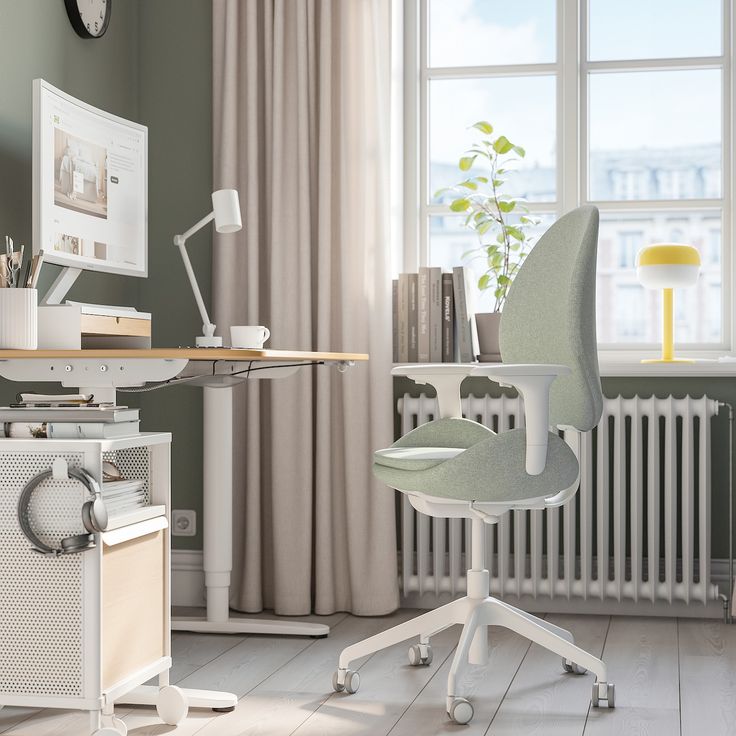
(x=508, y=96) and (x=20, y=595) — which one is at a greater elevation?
(x=508, y=96)

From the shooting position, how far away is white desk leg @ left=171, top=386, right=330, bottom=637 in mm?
2799

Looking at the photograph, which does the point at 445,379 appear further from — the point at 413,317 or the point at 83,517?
the point at 83,517

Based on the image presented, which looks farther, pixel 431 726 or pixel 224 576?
pixel 224 576

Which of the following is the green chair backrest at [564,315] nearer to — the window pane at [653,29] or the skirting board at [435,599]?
the skirting board at [435,599]

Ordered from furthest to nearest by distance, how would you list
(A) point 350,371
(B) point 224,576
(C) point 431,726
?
(A) point 350,371 → (B) point 224,576 → (C) point 431,726

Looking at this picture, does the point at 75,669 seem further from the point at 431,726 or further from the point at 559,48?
the point at 559,48

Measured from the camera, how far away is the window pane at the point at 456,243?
10.9ft

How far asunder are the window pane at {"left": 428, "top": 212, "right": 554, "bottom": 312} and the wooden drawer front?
1.51 metres

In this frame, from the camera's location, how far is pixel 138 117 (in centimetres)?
331

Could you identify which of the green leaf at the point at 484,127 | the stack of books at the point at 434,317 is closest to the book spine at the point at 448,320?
the stack of books at the point at 434,317

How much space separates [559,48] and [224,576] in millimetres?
1927

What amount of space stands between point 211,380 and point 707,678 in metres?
1.39

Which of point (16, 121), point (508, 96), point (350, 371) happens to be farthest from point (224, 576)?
point (508, 96)

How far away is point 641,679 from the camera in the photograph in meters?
2.39
